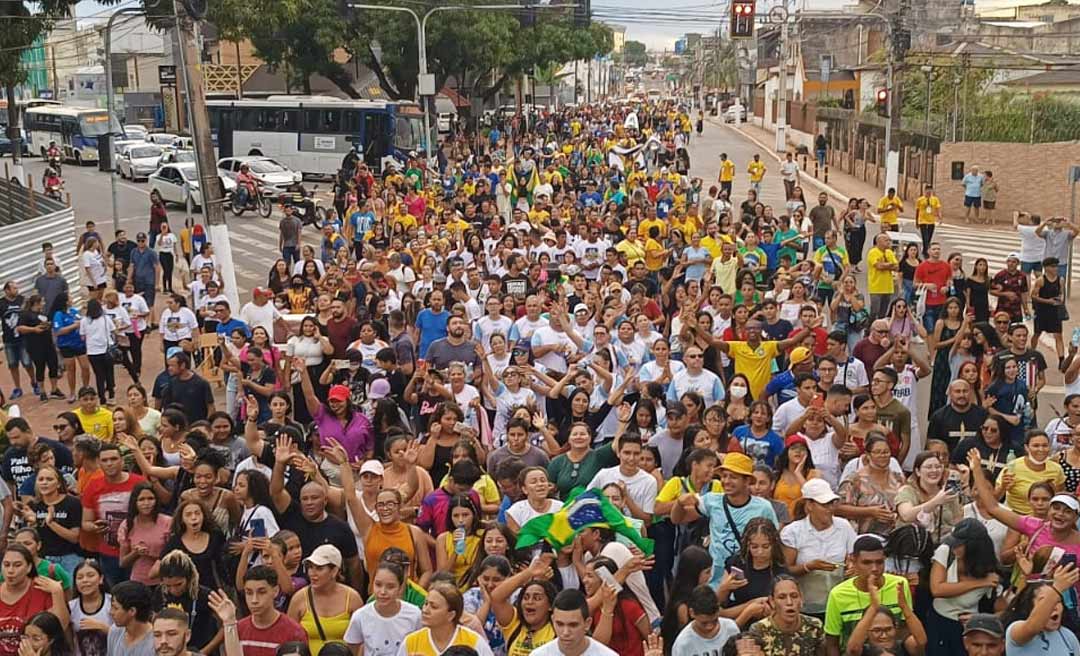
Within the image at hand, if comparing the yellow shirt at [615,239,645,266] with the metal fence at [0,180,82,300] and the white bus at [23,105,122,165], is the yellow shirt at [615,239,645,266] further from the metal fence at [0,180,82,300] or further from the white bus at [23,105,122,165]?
the white bus at [23,105,122,165]

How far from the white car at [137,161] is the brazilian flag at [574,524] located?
135 feet

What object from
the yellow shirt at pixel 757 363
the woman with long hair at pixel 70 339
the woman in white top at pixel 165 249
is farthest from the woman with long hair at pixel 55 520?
the woman in white top at pixel 165 249

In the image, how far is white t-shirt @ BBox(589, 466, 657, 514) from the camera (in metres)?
8.19

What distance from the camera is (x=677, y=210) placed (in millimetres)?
20031

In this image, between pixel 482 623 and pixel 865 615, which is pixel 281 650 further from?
pixel 865 615

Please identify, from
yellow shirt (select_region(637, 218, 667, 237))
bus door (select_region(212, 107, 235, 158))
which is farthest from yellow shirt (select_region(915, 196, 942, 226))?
bus door (select_region(212, 107, 235, 158))

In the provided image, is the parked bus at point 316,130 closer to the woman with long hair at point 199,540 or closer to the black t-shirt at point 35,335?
the black t-shirt at point 35,335

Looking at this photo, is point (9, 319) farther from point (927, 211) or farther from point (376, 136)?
point (376, 136)

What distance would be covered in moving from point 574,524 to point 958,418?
12.9 ft

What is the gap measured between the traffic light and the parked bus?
50.5 feet

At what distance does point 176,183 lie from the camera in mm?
36250

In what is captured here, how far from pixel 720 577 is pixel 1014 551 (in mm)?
1613

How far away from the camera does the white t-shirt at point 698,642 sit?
623 cm

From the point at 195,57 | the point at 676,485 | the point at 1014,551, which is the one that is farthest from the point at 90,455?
the point at 195,57
